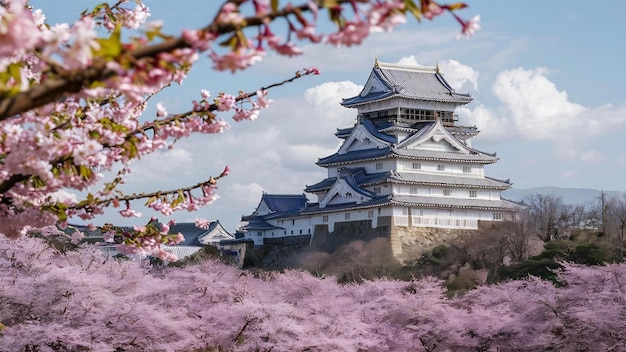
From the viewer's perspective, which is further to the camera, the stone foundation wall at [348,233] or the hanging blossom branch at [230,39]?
the stone foundation wall at [348,233]

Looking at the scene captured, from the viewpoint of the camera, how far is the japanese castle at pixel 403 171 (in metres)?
49.8

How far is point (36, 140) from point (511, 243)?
129 feet

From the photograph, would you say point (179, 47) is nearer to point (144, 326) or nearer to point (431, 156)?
point (144, 326)

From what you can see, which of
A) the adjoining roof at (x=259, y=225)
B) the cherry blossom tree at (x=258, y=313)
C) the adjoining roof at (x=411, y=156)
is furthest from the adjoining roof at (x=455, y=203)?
the cherry blossom tree at (x=258, y=313)

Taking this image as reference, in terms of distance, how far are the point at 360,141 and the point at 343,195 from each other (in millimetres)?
4061

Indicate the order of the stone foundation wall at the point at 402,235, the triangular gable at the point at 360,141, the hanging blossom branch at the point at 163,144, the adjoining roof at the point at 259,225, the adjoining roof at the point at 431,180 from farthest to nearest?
the adjoining roof at the point at 259,225 < the triangular gable at the point at 360,141 < the adjoining roof at the point at 431,180 < the stone foundation wall at the point at 402,235 < the hanging blossom branch at the point at 163,144

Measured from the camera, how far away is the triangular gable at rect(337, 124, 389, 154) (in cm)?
5253

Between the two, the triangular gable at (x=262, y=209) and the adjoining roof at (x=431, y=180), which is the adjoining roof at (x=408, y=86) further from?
the triangular gable at (x=262, y=209)

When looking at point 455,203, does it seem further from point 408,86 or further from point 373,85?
point 373,85

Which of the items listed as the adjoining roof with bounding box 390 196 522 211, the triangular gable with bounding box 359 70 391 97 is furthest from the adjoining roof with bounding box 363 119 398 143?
the adjoining roof with bounding box 390 196 522 211

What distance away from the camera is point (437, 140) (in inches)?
2046

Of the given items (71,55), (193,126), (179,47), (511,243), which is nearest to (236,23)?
(179,47)

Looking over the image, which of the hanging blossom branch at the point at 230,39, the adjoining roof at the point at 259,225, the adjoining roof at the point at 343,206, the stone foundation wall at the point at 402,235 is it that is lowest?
the hanging blossom branch at the point at 230,39

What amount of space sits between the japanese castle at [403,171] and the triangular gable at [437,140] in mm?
54
